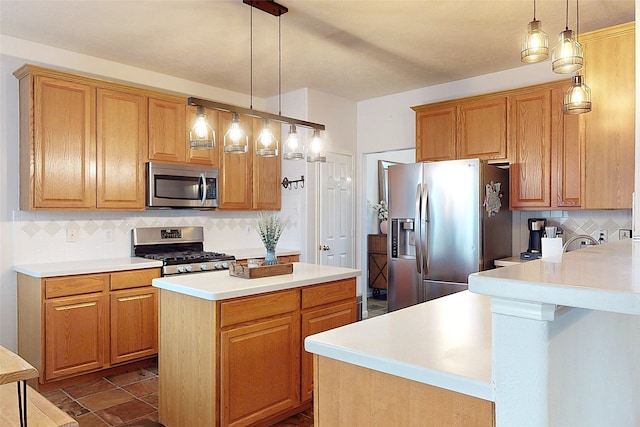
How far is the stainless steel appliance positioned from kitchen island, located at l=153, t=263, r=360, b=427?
3.90 feet

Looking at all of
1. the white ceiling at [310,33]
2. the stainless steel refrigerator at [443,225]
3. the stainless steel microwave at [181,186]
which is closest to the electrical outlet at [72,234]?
the stainless steel microwave at [181,186]

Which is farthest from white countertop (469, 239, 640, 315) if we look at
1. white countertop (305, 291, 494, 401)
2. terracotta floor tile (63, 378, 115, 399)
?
terracotta floor tile (63, 378, 115, 399)

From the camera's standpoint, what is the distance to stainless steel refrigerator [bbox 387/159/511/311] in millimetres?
3760

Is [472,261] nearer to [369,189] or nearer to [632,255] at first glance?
[632,255]

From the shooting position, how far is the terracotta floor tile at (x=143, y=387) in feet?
10.8

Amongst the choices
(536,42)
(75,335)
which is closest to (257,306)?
(75,335)

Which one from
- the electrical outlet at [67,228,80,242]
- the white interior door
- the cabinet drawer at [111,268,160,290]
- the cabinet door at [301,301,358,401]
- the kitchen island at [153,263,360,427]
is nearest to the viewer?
the kitchen island at [153,263,360,427]

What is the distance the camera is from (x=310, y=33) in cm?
344

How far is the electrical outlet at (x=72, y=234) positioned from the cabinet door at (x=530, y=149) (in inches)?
152

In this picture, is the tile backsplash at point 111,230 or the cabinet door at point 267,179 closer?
the tile backsplash at point 111,230

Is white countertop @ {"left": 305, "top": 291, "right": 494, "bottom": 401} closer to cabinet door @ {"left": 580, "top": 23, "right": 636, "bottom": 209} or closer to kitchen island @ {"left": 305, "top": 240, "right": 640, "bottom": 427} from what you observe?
kitchen island @ {"left": 305, "top": 240, "right": 640, "bottom": 427}

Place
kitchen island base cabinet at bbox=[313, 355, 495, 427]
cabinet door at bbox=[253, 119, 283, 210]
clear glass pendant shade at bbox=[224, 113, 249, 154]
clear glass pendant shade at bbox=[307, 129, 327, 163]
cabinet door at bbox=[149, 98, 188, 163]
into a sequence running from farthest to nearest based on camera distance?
cabinet door at bbox=[253, 119, 283, 210]
cabinet door at bbox=[149, 98, 188, 163]
clear glass pendant shade at bbox=[307, 129, 327, 163]
clear glass pendant shade at bbox=[224, 113, 249, 154]
kitchen island base cabinet at bbox=[313, 355, 495, 427]

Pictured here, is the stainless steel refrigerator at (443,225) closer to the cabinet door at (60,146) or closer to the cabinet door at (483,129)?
the cabinet door at (483,129)

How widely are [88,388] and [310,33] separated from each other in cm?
319
